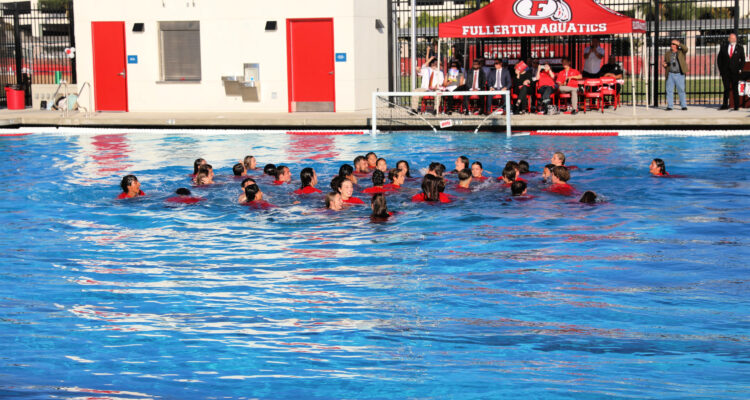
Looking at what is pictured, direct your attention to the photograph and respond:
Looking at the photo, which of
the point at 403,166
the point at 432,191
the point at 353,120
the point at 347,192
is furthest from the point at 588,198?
the point at 353,120

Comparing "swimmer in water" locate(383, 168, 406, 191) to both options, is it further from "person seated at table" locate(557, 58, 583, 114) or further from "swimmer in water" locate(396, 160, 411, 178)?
"person seated at table" locate(557, 58, 583, 114)

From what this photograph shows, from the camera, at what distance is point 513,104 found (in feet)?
91.0

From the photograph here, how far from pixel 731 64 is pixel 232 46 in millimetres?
14822

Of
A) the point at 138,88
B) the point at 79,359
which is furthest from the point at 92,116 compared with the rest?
the point at 79,359

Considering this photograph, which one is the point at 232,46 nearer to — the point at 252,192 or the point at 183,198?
the point at 183,198

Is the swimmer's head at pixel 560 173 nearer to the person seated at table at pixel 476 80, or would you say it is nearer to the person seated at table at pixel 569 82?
the person seated at table at pixel 569 82

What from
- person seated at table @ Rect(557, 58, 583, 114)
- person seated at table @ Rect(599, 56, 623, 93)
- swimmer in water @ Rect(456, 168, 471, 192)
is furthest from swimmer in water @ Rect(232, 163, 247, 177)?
person seated at table @ Rect(599, 56, 623, 93)

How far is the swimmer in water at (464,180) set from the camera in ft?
53.8

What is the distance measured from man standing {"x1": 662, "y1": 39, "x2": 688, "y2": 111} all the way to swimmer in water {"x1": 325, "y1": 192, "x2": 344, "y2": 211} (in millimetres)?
14894

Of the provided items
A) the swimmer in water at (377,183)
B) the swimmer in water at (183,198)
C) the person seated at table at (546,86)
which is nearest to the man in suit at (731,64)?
A: the person seated at table at (546,86)

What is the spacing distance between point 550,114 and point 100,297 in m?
18.2

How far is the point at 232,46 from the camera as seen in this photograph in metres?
30.4

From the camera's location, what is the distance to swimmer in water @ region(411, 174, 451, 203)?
15.3 m

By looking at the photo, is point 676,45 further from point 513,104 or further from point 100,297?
point 100,297
